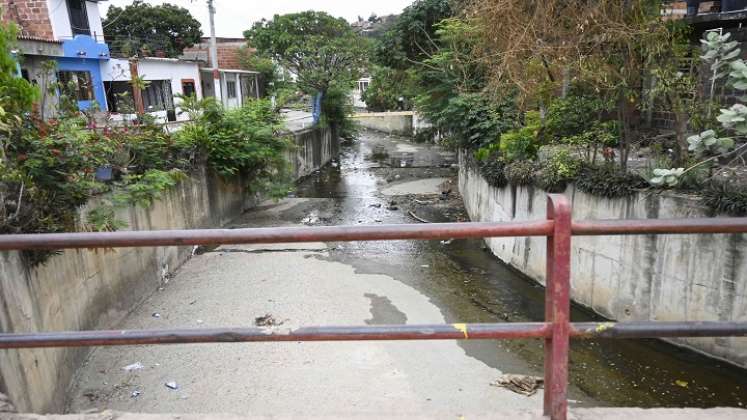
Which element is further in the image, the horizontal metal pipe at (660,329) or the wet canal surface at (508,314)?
the wet canal surface at (508,314)

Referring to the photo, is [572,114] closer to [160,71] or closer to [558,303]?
[558,303]

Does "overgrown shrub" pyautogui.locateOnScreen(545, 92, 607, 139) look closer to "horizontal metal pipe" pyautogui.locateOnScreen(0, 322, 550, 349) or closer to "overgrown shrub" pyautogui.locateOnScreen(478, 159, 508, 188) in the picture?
"overgrown shrub" pyautogui.locateOnScreen(478, 159, 508, 188)

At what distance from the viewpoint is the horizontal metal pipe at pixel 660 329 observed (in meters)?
1.71

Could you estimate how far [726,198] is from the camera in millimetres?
6340

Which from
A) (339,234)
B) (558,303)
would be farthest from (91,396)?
(558,303)

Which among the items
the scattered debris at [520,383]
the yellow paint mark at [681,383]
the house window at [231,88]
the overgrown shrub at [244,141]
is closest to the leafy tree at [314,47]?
the house window at [231,88]

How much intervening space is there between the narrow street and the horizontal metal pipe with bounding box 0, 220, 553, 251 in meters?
0.80

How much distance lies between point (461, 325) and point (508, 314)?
6952 mm

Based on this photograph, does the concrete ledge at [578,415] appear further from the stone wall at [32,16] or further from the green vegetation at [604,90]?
the stone wall at [32,16]

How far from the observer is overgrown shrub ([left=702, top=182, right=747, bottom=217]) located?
6191 millimetres

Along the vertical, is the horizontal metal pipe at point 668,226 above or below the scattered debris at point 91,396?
above

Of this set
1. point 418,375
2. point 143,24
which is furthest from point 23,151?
point 143,24

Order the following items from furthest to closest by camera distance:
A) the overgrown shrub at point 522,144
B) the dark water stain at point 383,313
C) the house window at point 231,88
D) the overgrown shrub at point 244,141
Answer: the house window at point 231,88
the overgrown shrub at point 244,141
the overgrown shrub at point 522,144
the dark water stain at point 383,313

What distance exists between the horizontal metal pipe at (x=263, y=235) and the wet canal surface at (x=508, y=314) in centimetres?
491
